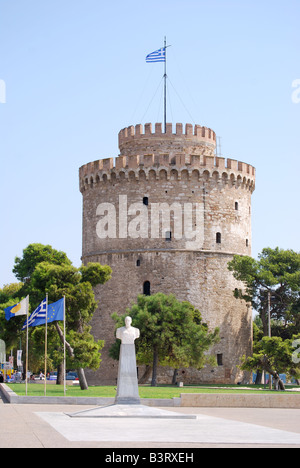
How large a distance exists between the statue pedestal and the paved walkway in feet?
5.16

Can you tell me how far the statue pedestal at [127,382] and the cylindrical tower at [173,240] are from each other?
79.0ft

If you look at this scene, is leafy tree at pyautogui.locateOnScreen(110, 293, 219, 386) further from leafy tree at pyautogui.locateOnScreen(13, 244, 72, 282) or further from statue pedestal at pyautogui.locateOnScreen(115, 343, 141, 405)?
statue pedestal at pyautogui.locateOnScreen(115, 343, 141, 405)

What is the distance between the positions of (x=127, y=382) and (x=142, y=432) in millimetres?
5253

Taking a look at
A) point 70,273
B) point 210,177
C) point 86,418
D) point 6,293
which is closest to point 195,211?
point 210,177

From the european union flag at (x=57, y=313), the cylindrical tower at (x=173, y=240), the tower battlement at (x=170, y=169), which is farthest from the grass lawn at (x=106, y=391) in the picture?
the tower battlement at (x=170, y=169)

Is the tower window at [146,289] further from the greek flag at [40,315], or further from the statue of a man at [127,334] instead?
the statue of a man at [127,334]

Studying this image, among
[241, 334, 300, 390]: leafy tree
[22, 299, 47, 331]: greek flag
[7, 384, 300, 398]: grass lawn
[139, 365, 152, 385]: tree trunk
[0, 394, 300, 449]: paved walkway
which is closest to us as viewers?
[0, 394, 300, 449]: paved walkway

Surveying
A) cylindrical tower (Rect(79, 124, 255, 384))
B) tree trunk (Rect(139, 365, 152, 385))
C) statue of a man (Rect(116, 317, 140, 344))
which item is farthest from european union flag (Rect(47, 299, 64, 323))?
cylindrical tower (Rect(79, 124, 255, 384))

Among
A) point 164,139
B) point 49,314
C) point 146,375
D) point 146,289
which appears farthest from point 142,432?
point 164,139

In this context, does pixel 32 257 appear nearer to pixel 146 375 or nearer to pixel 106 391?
pixel 146 375

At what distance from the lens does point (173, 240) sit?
140ft

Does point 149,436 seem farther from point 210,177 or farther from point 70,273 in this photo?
point 210,177

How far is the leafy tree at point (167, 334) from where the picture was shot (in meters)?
36.9

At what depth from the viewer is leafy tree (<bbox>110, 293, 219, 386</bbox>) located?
121 feet
